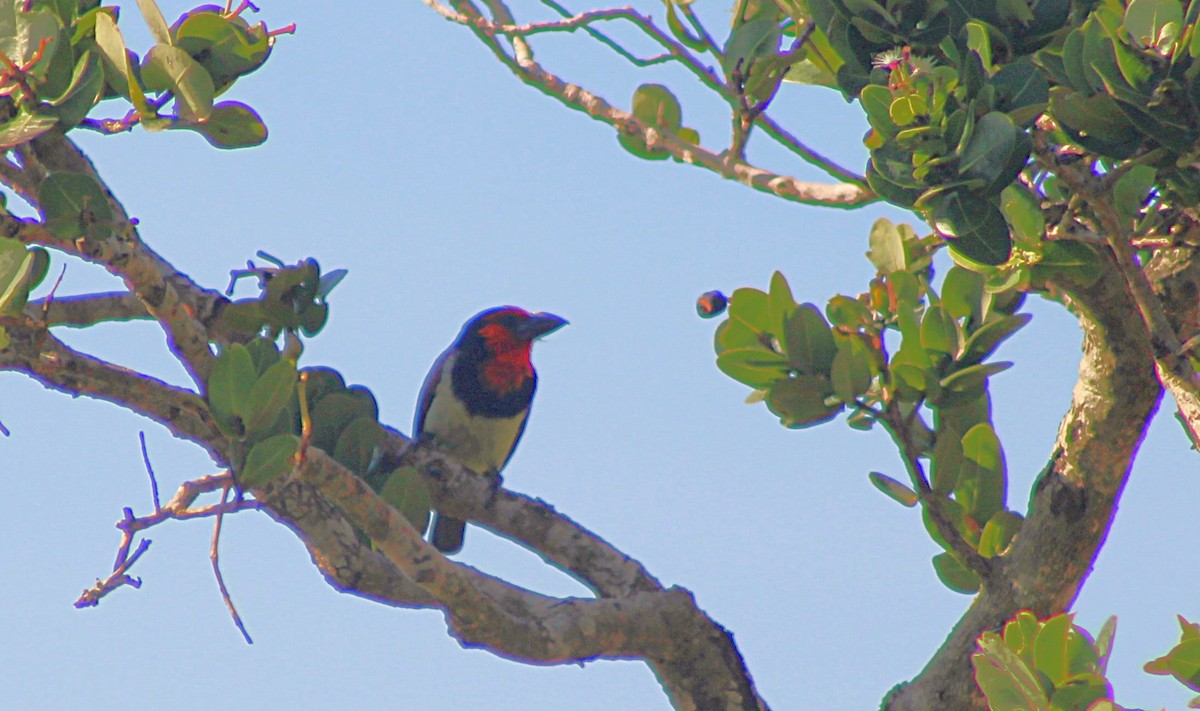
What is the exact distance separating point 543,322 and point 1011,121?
4.02 metres

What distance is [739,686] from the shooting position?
127 inches

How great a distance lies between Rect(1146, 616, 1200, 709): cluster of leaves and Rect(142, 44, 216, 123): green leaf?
6.20 feet

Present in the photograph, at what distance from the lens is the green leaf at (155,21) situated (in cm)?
224

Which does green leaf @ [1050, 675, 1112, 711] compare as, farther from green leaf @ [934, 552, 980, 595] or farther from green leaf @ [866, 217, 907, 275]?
green leaf @ [866, 217, 907, 275]

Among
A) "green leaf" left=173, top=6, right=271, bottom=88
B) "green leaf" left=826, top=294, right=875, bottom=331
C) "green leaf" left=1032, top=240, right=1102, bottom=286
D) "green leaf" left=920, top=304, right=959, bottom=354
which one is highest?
"green leaf" left=826, top=294, right=875, bottom=331

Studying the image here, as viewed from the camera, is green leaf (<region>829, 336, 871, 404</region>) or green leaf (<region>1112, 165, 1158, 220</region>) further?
green leaf (<region>829, 336, 871, 404</region>)

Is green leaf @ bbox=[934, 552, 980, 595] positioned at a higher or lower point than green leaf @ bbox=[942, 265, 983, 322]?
lower

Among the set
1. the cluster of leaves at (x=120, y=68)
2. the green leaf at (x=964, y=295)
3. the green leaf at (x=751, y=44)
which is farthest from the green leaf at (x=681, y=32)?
the cluster of leaves at (x=120, y=68)

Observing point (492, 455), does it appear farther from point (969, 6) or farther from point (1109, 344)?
point (969, 6)

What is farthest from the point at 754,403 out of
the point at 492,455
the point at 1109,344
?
the point at 492,455

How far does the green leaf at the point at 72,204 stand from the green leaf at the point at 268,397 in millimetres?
408

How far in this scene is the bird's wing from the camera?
574 cm

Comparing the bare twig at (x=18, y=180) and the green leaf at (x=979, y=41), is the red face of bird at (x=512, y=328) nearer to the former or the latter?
the bare twig at (x=18, y=180)

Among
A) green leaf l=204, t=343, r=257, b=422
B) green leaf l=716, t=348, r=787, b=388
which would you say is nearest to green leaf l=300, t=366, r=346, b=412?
green leaf l=204, t=343, r=257, b=422
